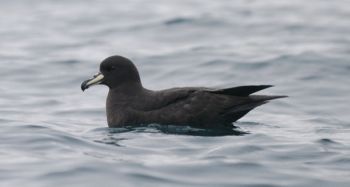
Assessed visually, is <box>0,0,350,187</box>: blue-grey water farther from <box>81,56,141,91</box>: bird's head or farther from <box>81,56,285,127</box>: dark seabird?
<box>81,56,141,91</box>: bird's head

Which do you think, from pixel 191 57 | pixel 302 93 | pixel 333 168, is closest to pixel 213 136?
pixel 333 168

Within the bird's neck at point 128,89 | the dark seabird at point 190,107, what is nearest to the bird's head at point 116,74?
the bird's neck at point 128,89

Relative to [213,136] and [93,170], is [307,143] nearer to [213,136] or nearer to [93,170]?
[213,136]

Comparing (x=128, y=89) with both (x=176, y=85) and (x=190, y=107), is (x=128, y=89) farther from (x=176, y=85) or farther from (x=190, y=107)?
(x=176, y=85)

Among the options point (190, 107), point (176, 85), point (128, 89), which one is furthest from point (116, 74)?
point (176, 85)

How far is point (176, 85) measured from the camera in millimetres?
15836

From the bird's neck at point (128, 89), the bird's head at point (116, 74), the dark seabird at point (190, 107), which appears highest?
the bird's head at point (116, 74)

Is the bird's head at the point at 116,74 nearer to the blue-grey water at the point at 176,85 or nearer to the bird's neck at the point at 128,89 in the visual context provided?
the bird's neck at the point at 128,89

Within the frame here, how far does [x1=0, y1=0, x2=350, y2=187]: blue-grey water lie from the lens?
368 inches

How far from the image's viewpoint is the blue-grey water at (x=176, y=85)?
9344mm

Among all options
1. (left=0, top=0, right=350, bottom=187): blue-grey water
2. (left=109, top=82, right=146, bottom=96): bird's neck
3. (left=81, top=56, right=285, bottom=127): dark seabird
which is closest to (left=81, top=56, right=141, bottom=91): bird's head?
(left=109, top=82, right=146, bottom=96): bird's neck

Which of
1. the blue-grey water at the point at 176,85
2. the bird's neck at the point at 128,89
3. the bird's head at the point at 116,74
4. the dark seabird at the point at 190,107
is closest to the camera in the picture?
the blue-grey water at the point at 176,85

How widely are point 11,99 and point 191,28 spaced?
257 inches

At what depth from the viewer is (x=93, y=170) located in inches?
364
